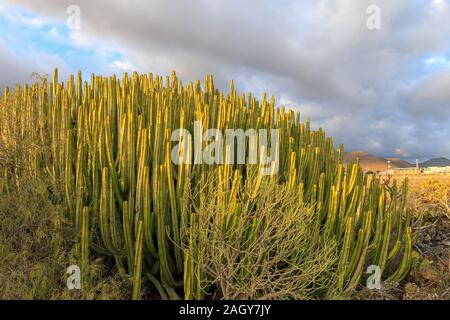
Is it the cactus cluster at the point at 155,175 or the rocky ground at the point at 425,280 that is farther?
the rocky ground at the point at 425,280

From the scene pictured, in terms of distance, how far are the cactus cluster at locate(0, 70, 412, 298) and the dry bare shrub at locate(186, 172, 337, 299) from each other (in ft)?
0.77

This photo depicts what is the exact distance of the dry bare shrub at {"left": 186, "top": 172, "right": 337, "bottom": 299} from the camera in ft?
18.8

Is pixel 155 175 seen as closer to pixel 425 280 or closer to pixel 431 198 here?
pixel 425 280

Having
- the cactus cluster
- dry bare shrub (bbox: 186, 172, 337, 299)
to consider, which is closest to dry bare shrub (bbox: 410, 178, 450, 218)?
the cactus cluster

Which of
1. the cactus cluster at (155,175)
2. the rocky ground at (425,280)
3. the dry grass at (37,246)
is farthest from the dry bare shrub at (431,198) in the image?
the dry grass at (37,246)

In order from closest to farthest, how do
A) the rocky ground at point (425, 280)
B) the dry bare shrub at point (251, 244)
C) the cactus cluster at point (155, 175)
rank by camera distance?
1. the dry bare shrub at point (251, 244)
2. the cactus cluster at point (155, 175)
3. the rocky ground at point (425, 280)

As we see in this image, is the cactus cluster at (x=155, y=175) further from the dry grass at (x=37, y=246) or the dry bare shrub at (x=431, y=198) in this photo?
the dry bare shrub at (x=431, y=198)

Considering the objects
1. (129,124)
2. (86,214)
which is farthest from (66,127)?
(86,214)

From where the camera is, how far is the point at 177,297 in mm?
6230

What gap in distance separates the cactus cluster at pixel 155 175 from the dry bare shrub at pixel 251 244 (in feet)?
0.77

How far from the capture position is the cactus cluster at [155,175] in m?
6.05
